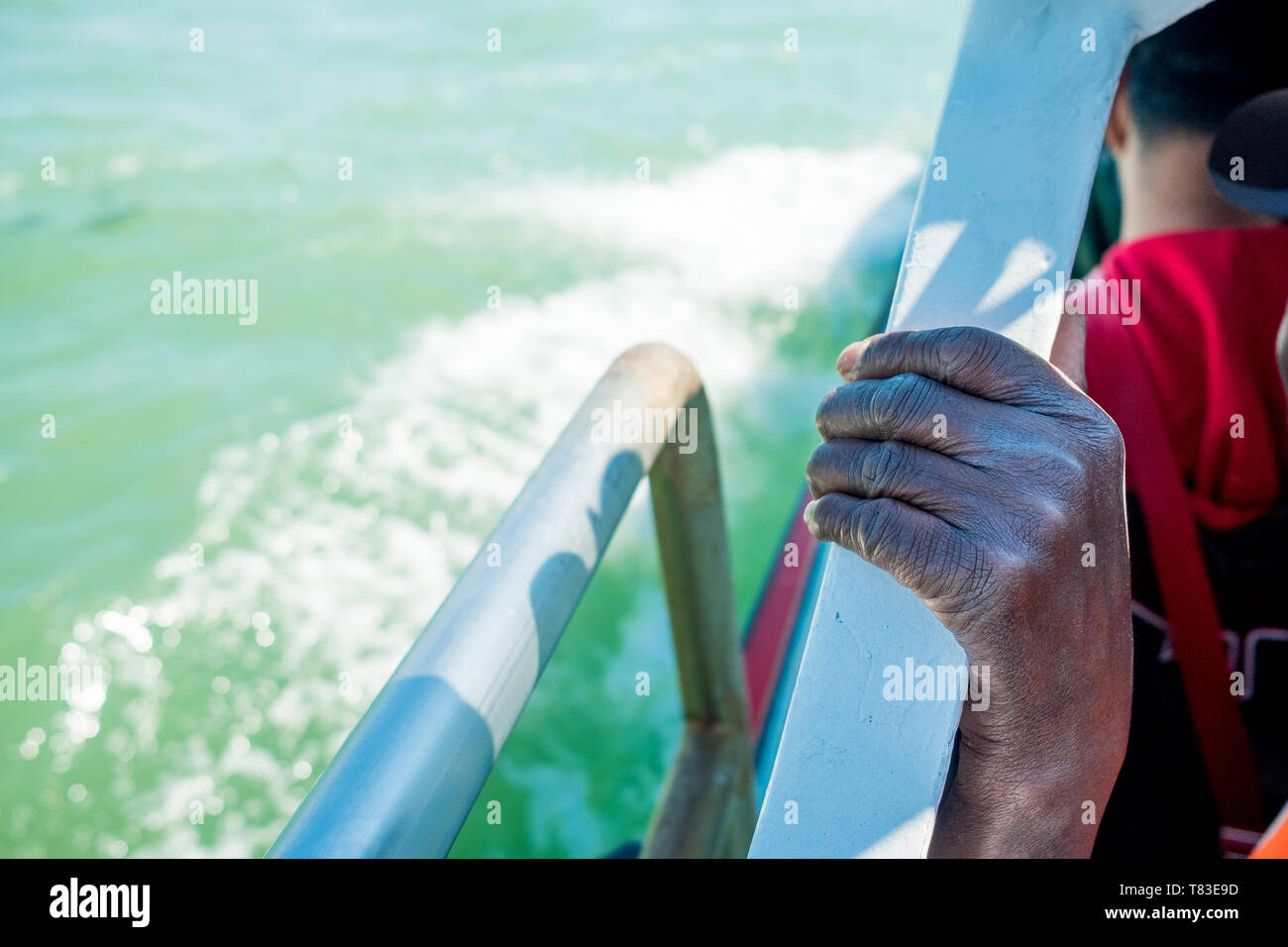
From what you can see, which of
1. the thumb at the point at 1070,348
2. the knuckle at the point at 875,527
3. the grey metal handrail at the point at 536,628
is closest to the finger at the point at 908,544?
the knuckle at the point at 875,527

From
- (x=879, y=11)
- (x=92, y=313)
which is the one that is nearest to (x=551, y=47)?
(x=879, y=11)

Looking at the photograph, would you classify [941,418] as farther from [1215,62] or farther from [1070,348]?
[1215,62]

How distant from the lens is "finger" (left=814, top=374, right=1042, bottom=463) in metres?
0.57

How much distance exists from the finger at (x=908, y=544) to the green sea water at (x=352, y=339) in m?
2.15

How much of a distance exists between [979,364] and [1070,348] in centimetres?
30

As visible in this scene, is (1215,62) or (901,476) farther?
(1215,62)

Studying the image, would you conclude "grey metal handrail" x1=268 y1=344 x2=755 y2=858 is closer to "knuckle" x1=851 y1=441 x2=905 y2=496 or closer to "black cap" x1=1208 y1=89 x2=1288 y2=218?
"knuckle" x1=851 y1=441 x2=905 y2=496

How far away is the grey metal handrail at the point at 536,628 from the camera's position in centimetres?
50

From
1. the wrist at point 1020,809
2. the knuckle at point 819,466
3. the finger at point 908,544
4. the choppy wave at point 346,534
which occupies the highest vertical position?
the knuckle at point 819,466

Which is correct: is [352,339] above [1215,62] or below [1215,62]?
below

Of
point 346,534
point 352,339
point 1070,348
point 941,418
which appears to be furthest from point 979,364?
point 352,339

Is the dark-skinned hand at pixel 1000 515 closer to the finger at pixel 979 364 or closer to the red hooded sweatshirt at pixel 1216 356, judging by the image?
the finger at pixel 979 364

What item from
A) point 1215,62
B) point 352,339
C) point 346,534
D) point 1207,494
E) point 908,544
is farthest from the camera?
point 352,339

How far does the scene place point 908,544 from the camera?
0.54 m
